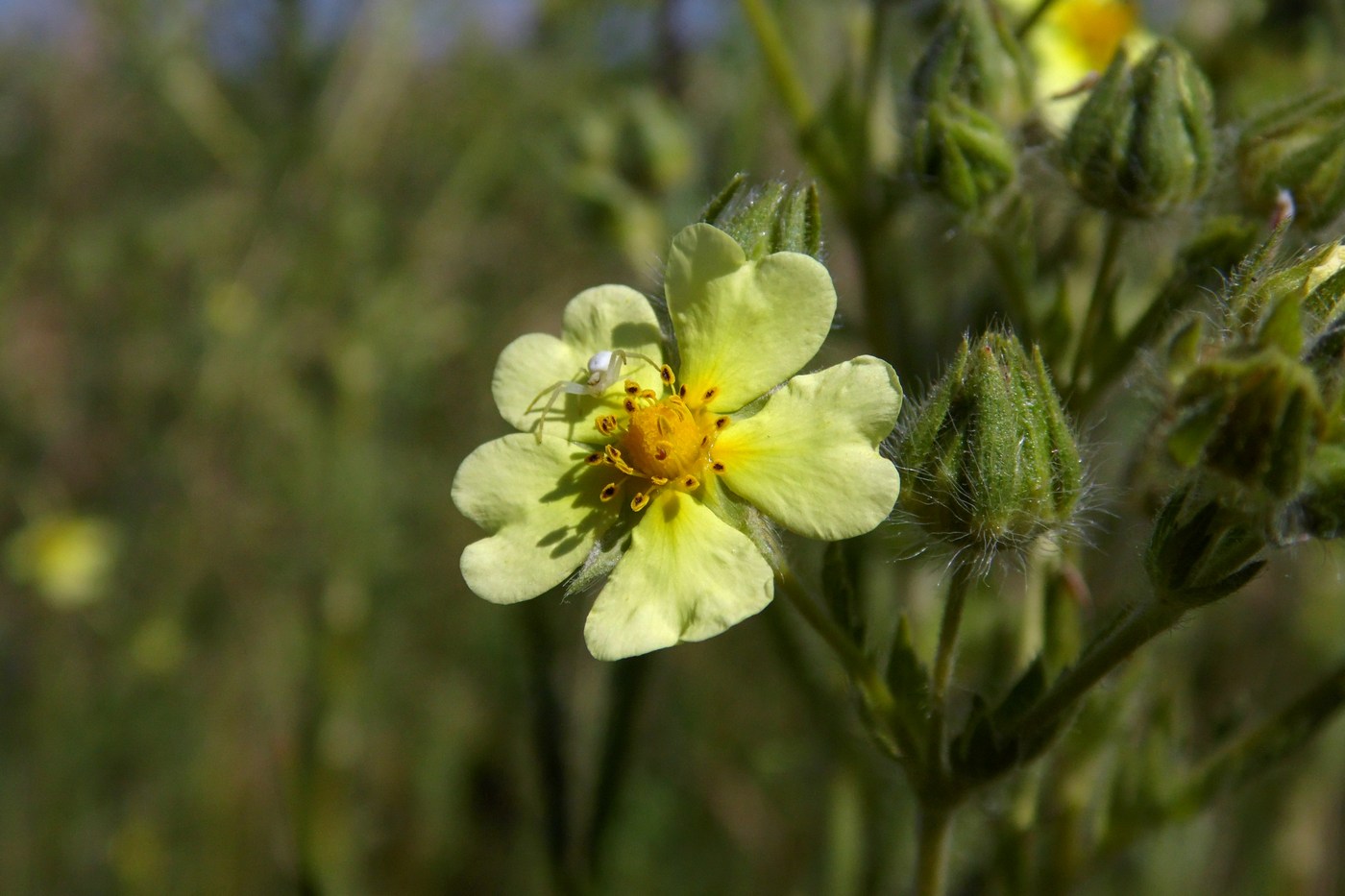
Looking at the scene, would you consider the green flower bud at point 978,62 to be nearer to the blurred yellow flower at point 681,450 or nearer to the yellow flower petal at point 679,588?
the blurred yellow flower at point 681,450

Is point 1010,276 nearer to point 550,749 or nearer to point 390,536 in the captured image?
→ point 550,749

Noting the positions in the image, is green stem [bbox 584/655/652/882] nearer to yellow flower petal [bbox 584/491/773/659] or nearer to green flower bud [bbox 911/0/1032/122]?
yellow flower petal [bbox 584/491/773/659]

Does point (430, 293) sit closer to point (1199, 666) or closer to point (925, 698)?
point (1199, 666)

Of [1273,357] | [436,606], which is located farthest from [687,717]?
[1273,357]

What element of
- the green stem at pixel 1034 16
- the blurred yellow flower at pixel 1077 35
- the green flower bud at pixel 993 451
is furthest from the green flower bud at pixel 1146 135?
the blurred yellow flower at pixel 1077 35

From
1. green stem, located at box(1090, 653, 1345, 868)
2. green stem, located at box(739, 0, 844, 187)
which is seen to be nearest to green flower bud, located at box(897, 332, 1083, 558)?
green stem, located at box(1090, 653, 1345, 868)

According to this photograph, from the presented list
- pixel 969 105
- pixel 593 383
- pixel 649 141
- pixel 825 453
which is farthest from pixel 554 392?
pixel 649 141
